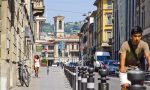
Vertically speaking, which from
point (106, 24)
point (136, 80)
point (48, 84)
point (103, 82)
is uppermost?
point (106, 24)

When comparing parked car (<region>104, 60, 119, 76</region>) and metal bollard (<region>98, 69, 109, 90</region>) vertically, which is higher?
metal bollard (<region>98, 69, 109, 90</region>)

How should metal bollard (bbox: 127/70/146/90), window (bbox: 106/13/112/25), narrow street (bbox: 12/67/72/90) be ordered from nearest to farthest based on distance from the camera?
metal bollard (bbox: 127/70/146/90) < narrow street (bbox: 12/67/72/90) < window (bbox: 106/13/112/25)

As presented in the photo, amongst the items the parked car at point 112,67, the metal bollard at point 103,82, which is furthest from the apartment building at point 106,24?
the metal bollard at point 103,82

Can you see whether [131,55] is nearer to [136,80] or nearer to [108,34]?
[136,80]

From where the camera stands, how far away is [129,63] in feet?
30.6

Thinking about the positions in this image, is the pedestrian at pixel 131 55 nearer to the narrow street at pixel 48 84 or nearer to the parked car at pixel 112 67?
the narrow street at pixel 48 84

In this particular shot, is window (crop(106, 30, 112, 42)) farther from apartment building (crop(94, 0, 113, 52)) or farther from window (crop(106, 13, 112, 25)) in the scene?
window (crop(106, 13, 112, 25))

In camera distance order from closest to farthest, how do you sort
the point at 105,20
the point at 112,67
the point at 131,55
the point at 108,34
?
the point at 131,55
the point at 112,67
the point at 108,34
the point at 105,20

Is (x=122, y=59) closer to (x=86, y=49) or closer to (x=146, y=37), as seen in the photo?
(x=146, y=37)

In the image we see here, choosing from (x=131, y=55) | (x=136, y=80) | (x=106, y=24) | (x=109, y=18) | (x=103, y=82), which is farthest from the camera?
(x=109, y=18)

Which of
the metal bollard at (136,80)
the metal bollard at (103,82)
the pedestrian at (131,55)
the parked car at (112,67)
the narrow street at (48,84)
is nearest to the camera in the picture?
the metal bollard at (136,80)

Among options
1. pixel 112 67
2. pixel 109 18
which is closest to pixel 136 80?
pixel 112 67

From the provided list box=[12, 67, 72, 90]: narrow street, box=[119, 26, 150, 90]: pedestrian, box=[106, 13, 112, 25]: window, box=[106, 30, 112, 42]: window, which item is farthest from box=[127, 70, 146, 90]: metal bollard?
box=[106, 13, 112, 25]: window

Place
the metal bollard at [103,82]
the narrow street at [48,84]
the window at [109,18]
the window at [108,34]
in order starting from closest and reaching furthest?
the metal bollard at [103,82], the narrow street at [48,84], the window at [108,34], the window at [109,18]
